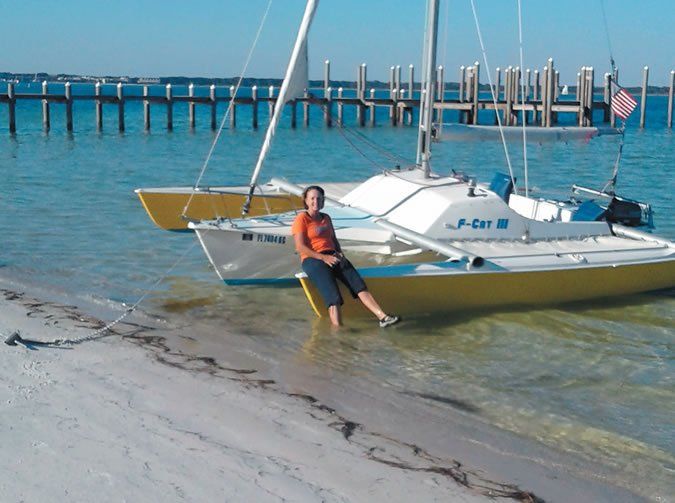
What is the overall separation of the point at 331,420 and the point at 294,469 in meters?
1.11

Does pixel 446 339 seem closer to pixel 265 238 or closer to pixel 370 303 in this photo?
pixel 370 303

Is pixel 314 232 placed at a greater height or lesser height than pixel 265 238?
greater

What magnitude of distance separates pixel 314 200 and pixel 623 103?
5.92m

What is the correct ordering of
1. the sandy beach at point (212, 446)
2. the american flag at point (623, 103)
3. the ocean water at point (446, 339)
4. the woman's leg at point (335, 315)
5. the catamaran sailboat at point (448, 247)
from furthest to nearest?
the american flag at point (623, 103) → the catamaran sailboat at point (448, 247) → the woman's leg at point (335, 315) → the ocean water at point (446, 339) → the sandy beach at point (212, 446)

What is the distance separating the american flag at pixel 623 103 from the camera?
1263 cm

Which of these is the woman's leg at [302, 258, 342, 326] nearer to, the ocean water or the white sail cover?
the ocean water

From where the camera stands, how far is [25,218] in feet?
48.6

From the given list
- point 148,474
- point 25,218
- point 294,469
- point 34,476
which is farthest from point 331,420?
point 25,218

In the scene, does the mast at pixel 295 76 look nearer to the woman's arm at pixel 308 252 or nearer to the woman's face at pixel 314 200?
the woman's face at pixel 314 200

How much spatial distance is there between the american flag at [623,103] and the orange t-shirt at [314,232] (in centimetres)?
565

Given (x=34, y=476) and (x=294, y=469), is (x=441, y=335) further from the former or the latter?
(x=34, y=476)

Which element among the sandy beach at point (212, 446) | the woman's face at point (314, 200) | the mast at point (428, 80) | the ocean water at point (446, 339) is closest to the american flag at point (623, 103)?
the ocean water at point (446, 339)

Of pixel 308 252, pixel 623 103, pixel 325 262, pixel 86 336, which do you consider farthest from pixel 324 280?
pixel 623 103

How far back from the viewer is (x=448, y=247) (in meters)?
9.19
